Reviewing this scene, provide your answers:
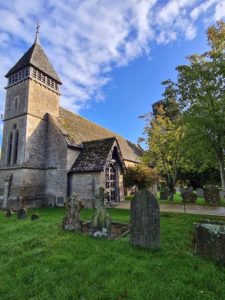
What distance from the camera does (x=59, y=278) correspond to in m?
4.49

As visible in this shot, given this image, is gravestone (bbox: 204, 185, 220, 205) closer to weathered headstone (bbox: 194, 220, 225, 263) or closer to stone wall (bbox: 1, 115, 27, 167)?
weathered headstone (bbox: 194, 220, 225, 263)

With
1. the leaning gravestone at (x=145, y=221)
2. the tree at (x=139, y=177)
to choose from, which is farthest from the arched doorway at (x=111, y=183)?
the leaning gravestone at (x=145, y=221)

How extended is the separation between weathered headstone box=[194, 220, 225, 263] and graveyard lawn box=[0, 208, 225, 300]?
25 centimetres

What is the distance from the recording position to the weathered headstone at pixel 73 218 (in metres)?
8.20

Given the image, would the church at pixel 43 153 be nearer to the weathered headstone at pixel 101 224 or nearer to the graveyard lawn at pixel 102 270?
the weathered headstone at pixel 101 224

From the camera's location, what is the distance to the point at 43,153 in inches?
757

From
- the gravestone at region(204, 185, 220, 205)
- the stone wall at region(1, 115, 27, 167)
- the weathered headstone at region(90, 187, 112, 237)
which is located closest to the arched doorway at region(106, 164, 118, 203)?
the stone wall at region(1, 115, 27, 167)

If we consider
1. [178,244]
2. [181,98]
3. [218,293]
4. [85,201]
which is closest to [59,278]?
[218,293]

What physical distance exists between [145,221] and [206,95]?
742 cm

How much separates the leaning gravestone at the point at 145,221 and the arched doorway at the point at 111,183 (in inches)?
445

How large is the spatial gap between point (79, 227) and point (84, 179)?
8.85 m

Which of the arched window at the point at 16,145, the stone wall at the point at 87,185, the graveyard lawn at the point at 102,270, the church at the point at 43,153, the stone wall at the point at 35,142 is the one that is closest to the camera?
the graveyard lawn at the point at 102,270

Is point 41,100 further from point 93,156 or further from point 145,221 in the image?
point 145,221

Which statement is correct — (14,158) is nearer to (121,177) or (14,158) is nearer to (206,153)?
(121,177)
